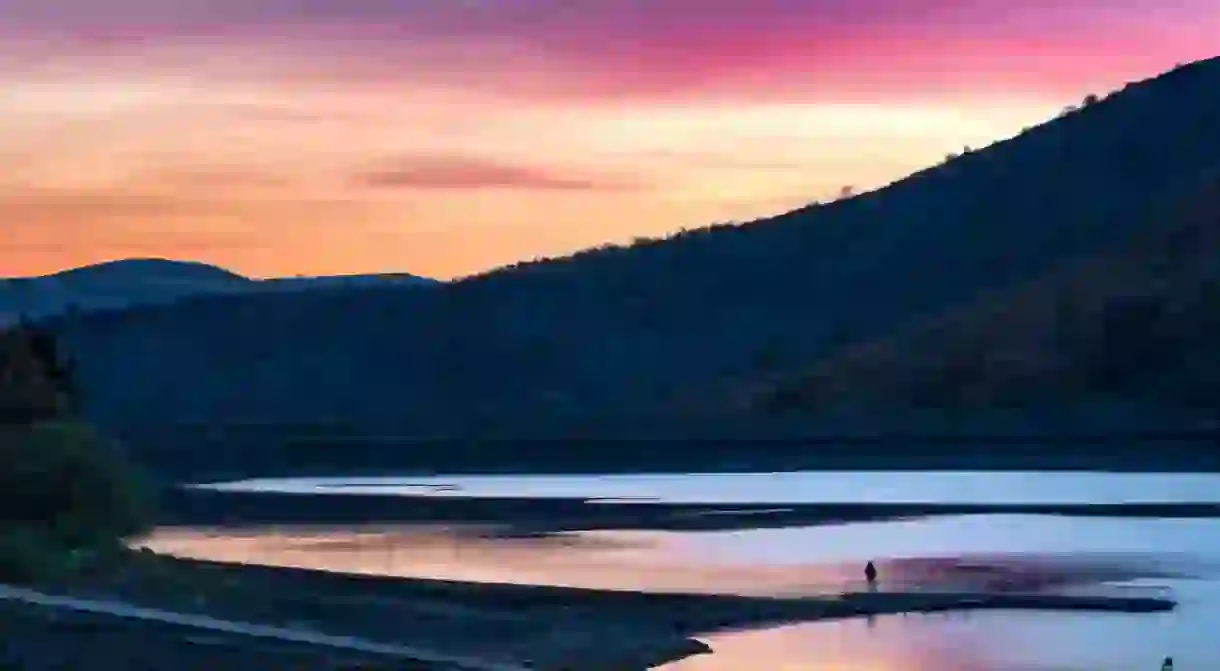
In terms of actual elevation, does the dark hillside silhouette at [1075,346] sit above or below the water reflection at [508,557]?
above

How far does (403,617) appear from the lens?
3366 cm

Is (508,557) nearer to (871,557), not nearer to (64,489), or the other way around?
(871,557)

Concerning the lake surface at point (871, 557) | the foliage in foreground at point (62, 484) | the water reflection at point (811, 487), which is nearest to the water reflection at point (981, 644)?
the lake surface at point (871, 557)

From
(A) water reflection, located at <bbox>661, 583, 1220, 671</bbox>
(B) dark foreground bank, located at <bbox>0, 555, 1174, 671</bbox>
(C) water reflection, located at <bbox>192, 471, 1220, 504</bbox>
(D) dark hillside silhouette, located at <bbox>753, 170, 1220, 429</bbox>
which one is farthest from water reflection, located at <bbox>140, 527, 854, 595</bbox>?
(D) dark hillside silhouette, located at <bbox>753, 170, 1220, 429</bbox>

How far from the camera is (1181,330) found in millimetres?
100188

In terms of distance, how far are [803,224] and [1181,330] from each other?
56914 mm

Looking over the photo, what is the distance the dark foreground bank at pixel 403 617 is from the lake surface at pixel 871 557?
3.30 ft

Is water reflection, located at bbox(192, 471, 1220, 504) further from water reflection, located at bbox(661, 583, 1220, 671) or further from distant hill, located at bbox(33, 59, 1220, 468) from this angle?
distant hill, located at bbox(33, 59, 1220, 468)

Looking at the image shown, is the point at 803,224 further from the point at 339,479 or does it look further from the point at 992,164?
the point at 339,479

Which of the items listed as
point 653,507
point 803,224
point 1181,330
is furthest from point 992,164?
point 653,507

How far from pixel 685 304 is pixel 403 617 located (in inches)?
4635

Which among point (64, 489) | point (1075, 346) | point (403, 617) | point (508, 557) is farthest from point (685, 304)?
point (403, 617)

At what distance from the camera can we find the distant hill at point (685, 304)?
13888 cm

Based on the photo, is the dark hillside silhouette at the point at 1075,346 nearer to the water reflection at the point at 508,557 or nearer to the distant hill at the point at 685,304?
the distant hill at the point at 685,304
